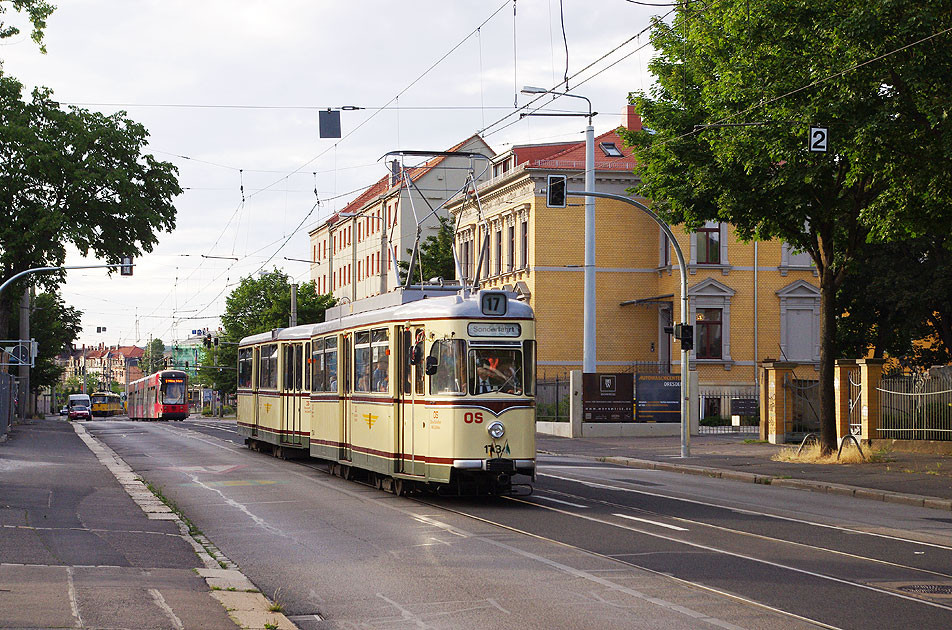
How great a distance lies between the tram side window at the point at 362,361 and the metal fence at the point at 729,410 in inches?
921

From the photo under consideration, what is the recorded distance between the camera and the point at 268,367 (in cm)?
3039

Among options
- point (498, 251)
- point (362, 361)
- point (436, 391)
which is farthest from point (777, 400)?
point (498, 251)

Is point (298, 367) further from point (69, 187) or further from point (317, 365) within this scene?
point (69, 187)

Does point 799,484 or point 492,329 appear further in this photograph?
point 799,484

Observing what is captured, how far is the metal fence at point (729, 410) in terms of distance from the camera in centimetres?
4440

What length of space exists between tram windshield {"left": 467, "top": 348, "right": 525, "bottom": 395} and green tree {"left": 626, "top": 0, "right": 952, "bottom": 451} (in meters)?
7.69

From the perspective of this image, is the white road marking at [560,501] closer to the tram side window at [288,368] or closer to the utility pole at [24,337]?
the tram side window at [288,368]

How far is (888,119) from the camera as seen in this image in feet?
68.5

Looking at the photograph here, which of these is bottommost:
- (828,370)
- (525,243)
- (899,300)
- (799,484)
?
(799,484)

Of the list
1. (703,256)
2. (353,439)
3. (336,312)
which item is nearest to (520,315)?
(353,439)

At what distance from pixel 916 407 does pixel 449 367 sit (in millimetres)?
15337

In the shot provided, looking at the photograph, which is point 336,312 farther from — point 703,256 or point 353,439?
point 703,256

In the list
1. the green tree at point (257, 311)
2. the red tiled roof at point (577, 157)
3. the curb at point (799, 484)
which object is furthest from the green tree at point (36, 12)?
the green tree at point (257, 311)

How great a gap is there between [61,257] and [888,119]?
1338 inches
